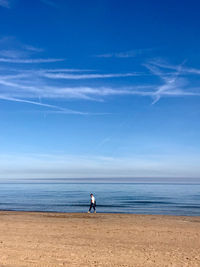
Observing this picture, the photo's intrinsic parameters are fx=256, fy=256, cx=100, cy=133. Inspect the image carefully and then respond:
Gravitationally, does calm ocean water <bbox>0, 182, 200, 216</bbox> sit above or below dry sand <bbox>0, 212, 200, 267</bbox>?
below

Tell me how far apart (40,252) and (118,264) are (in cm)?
367

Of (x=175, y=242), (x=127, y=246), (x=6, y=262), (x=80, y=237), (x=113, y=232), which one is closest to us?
(x=6, y=262)

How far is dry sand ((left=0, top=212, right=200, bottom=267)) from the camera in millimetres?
10211

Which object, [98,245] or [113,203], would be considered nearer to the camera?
[98,245]

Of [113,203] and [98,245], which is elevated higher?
[98,245]

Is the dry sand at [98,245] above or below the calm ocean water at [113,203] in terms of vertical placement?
above

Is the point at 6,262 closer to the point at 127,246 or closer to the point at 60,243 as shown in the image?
the point at 60,243

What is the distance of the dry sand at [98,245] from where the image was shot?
33.5ft

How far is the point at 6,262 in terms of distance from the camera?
385 inches

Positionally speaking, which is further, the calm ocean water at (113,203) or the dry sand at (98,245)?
the calm ocean water at (113,203)

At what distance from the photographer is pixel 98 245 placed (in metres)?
13.0

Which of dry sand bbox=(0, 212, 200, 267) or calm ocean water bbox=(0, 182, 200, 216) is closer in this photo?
dry sand bbox=(0, 212, 200, 267)

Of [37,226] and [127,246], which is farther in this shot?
[37,226]

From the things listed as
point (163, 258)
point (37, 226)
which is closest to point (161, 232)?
point (163, 258)
